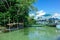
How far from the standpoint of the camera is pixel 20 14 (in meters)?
20.6

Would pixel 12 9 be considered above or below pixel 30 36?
above

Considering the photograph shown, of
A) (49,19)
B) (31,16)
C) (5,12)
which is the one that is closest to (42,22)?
(49,19)

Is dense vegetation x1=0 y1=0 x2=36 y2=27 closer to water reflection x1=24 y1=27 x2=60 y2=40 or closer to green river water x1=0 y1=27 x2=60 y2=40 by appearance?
water reflection x1=24 y1=27 x2=60 y2=40

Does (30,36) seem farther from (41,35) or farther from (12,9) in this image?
(12,9)

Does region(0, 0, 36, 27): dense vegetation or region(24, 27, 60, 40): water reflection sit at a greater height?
region(0, 0, 36, 27): dense vegetation

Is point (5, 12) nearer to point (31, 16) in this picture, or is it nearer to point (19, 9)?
point (19, 9)

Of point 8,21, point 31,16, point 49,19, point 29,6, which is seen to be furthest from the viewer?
point 49,19

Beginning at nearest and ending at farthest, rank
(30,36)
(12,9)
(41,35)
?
(30,36) → (41,35) → (12,9)

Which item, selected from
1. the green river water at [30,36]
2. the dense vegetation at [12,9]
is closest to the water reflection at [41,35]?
the green river water at [30,36]

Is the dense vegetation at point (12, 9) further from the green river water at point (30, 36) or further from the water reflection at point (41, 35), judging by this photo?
the green river water at point (30, 36)

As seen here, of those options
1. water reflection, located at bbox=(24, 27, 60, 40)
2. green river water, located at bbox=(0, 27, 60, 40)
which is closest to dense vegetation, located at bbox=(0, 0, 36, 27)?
water reflection, located at bbox=(24, 27, 60, 40)

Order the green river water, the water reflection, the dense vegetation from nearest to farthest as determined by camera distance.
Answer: the water reflection, the green river water, the dense vegetation

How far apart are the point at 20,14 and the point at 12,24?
1644 millimetres

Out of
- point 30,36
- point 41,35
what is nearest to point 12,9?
point 41,35
